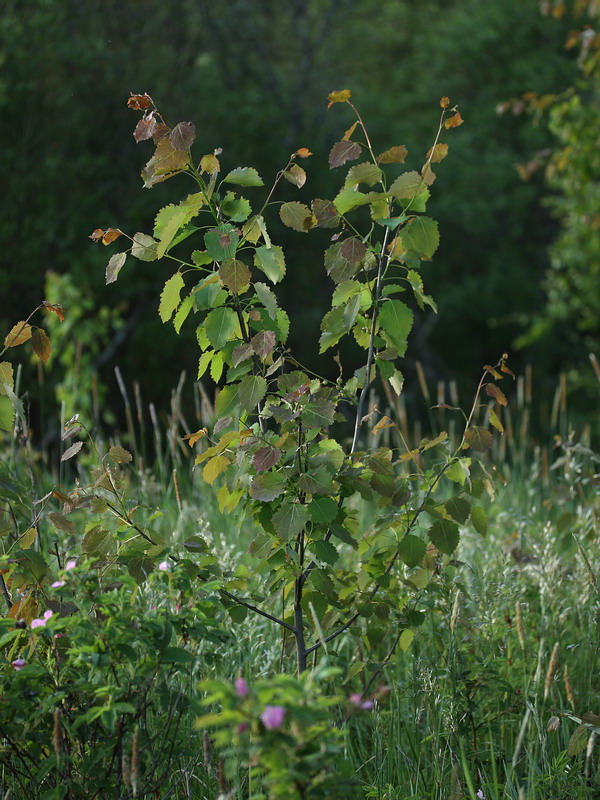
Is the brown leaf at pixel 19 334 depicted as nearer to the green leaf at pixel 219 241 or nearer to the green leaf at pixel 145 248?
the green leaf at pixel 145 248

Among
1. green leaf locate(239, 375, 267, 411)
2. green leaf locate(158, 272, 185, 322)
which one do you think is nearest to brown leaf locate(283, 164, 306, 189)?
green leaf locate(158, 272, 185, 322)

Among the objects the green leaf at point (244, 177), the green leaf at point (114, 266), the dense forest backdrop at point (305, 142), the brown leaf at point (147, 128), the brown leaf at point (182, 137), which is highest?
the brown leaf at point (147, 128)

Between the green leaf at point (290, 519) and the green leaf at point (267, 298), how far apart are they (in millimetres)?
411

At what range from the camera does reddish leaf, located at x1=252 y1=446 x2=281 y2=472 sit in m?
1.81

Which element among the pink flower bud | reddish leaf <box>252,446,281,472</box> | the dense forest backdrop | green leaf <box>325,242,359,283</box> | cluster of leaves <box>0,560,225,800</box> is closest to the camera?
the pink flower bud

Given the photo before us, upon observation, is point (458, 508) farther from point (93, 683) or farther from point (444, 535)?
point (93, 683)

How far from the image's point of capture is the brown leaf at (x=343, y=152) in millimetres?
1994

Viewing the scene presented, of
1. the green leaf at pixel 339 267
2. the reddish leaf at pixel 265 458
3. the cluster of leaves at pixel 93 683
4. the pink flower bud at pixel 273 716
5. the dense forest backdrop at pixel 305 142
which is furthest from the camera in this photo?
the dense forest backdrop at pixel 305 142

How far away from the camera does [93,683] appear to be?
1.62 meters

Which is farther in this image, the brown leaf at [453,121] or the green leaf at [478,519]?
the green leaf at [478,519]

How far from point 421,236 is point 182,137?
1.82 ft

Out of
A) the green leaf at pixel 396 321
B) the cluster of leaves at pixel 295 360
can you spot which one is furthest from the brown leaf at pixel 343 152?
the green leaf at pixel 396 321

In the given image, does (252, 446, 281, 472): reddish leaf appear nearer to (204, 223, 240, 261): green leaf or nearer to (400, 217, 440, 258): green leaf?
(204, 223, 240, 261): green leaf

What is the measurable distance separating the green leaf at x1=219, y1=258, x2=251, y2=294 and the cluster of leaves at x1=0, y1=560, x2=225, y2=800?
1.97ft
